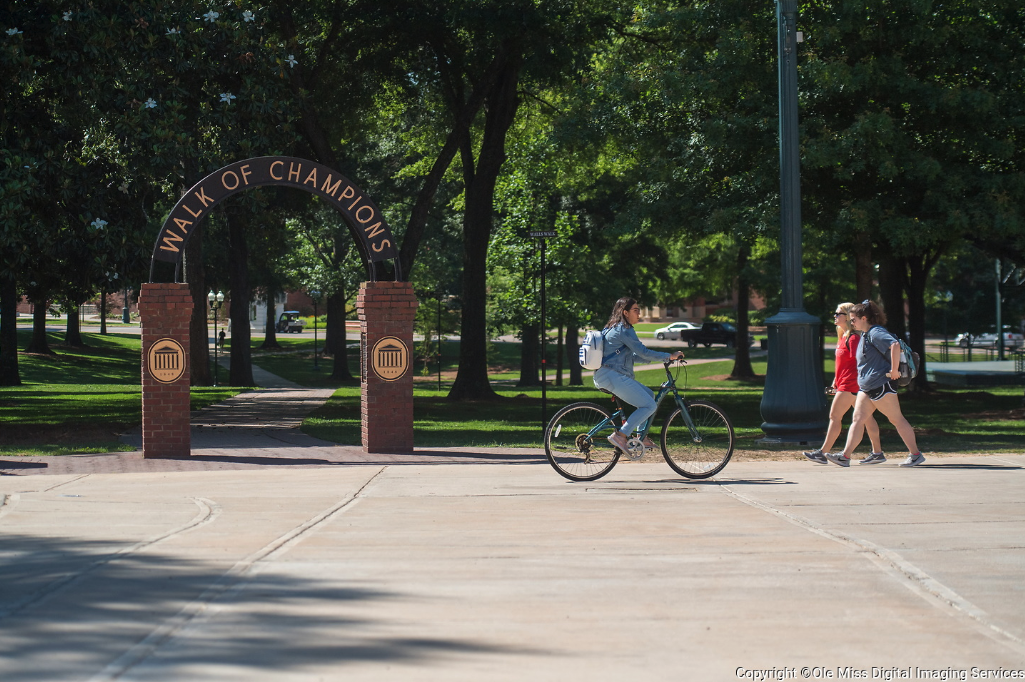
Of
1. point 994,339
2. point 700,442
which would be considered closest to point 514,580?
point 700,442

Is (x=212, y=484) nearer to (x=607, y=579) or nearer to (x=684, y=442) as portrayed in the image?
(x=684, y=442)

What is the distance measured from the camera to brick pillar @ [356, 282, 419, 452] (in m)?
13.0

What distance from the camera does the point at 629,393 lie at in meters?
9.88

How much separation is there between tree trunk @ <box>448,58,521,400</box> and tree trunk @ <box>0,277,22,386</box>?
1769 centimetres

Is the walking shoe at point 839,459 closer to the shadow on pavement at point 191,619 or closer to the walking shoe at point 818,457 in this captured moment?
the walking shoe at point 818,457

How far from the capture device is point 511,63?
2392cm

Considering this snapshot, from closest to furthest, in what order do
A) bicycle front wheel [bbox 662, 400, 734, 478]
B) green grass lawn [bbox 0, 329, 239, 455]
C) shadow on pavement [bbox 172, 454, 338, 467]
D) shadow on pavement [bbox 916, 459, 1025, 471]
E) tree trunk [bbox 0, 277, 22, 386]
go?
bicycle front wheel [bbox 662, 400, 734, 478]
shadow on pavement [bbox 916, 459, 1025, 471]
shadow on pavement [bbox 172, 454, 338, 467]
green grass lawn [bbox 0, 329, 239, 455]
tree trunk [bbox 0, 277, 22, 386]

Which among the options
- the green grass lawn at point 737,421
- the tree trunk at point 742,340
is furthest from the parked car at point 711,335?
the green grass lawn at point 737,421

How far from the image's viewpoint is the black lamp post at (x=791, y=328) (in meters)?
12.8

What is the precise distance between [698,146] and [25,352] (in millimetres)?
36360

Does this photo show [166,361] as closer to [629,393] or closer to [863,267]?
[629,393]

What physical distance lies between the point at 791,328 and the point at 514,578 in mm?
7686

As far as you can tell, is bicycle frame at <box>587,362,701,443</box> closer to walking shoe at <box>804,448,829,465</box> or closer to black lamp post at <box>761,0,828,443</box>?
walking shoe at <box>804,448,829,465</box>

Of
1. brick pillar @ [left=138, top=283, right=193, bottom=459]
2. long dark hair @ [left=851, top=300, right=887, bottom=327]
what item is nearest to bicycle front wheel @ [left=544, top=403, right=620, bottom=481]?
long dark hair @ [left=851, top=300, right=887, bottom=327]
